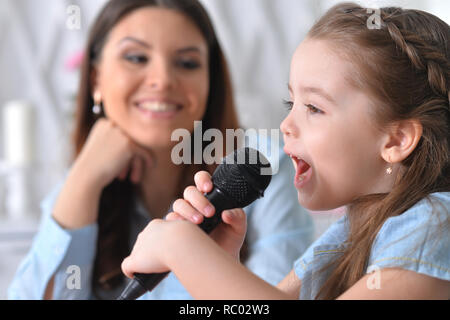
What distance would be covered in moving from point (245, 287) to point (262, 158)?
0.42 feet

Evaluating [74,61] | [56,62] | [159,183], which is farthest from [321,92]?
[56,62]

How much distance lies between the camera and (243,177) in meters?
0.46

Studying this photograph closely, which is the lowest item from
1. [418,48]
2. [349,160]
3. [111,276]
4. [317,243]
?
[111,276]

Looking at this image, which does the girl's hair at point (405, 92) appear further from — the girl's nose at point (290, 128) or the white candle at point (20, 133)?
the white candle at point (20, 133)

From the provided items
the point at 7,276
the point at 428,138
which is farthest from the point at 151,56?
the point at 7,276

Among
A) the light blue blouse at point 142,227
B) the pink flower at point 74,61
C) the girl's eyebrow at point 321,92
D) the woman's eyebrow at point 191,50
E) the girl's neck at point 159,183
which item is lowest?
the light blue blouse at point 142,227

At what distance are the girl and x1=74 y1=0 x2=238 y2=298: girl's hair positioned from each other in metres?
0.35

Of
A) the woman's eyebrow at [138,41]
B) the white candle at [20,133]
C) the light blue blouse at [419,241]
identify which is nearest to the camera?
the light blue blouse at [419,241]

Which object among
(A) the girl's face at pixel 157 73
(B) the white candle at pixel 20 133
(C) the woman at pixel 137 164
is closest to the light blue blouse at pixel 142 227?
(C) the woman at pixel 137 164

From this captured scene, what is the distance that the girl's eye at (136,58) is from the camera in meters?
0.84

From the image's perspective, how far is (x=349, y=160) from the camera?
0.50m

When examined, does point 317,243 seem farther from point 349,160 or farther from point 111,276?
point 111,276

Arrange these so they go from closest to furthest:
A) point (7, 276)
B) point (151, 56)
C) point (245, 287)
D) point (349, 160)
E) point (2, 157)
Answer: point (245, 287)
point (349, 160)
point (151, 56)
point (7, 276)
point (2, 157)

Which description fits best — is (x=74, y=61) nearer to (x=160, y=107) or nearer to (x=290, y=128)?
(x=160, y=107)
